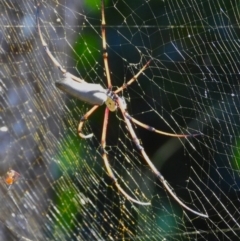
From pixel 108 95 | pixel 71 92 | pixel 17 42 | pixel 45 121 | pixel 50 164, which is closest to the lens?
pixel 71 92

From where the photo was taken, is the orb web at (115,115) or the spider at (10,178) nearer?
the spider at (10,178)

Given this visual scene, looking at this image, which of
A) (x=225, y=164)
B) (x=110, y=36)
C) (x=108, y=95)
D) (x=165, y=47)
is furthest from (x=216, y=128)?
(x=108, y=95)

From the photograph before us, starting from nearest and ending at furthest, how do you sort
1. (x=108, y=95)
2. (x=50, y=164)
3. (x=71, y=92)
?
(x=71, y=92) → (x=108, y=95) → (x=50, y=164)

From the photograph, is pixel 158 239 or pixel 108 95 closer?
pixel 108 95

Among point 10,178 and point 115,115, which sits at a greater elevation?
point 10,178

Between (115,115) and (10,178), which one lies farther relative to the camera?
(115,115)

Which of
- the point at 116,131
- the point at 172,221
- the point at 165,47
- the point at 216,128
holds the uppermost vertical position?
the point at 165,47

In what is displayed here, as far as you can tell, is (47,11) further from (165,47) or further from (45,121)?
(165,47)

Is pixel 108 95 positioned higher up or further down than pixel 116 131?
higher up

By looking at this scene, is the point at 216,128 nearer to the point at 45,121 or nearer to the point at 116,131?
the point at 116,131

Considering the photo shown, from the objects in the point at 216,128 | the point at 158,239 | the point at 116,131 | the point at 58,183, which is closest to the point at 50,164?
the point at 58,183

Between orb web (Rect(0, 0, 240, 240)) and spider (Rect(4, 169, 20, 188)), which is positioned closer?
spider (Rect(4, 169, 20, 188))
